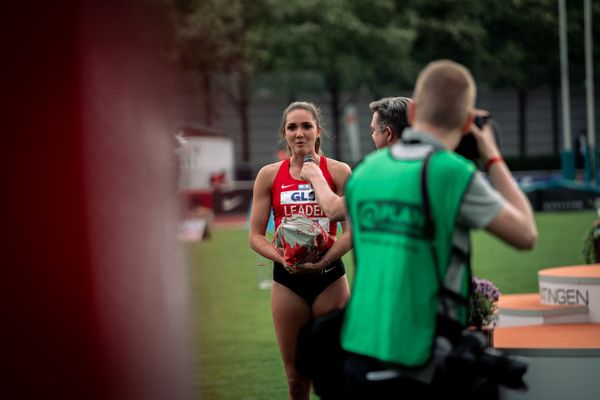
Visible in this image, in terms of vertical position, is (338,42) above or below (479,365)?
above

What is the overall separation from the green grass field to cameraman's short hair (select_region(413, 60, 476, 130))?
2.85 ft

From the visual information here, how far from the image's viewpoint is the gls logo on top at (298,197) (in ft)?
17.0

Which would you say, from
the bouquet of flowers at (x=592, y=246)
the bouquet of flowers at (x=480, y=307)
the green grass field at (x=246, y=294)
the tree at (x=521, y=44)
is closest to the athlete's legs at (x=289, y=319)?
the green grass field at (x=246, y=294)

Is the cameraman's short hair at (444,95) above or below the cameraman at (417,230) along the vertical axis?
above

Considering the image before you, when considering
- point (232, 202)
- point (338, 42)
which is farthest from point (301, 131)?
point (338, 42)

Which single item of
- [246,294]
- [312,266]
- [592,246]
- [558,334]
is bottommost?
[246,294]

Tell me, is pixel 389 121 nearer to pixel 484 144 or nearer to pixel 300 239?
pixel 300 239

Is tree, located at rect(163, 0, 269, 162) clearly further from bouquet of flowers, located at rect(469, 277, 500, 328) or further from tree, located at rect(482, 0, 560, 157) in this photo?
bouquet of flowers, located at rect(469, 277, 500, 328)

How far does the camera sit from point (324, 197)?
13.4ft

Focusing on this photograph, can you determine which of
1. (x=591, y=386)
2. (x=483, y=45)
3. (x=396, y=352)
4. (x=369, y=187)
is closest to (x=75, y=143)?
(x=369, y=187)

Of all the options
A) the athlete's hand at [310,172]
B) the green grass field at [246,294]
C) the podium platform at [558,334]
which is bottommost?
the green grass field at [246,294]

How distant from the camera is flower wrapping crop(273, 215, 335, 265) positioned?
4.81 m

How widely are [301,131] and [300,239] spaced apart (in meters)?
0.73

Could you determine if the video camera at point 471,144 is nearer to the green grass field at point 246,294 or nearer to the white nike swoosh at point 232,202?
the green grass field at point 246,294
